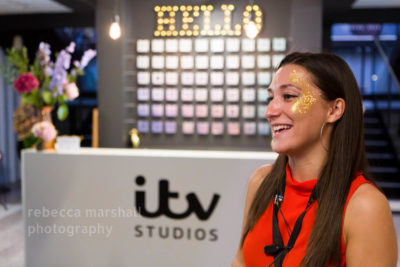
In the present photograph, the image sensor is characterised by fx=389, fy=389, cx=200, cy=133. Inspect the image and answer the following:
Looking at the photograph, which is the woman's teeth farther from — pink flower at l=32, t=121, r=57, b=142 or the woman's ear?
pink flower at l=32, t=121, r=57, b=142

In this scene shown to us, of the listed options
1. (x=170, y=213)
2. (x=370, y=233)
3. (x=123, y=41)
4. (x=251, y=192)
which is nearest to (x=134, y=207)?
(x=170, y=213)

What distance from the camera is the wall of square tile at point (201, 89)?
569cm

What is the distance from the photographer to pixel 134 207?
2936 mm

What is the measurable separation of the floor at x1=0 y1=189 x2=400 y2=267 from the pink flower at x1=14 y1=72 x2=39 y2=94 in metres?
1.68

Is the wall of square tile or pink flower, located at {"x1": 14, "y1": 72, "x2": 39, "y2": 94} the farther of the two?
the wall of square tile

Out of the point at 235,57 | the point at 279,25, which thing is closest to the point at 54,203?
the point at 235,57

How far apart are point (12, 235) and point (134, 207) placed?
2.40 meters

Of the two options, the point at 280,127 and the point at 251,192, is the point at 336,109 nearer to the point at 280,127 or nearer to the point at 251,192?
the point at 280,127

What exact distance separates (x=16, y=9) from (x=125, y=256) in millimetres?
5300

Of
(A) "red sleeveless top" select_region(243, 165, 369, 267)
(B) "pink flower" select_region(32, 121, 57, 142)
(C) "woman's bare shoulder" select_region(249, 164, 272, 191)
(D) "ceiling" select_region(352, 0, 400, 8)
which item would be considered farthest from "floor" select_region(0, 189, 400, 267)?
(D) "ceiling" select_region(352, 0, 400, 8)

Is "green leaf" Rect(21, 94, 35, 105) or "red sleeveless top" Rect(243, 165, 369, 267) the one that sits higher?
"green leaf" Rect(21, 94, 35, 105)

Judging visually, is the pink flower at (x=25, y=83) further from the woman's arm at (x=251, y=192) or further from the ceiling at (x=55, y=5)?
the ceiling at (x=55, y=5)

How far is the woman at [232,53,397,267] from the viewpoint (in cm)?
99

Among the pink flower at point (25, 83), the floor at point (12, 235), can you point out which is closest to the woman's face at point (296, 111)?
the pink flower at point (25, 83)
